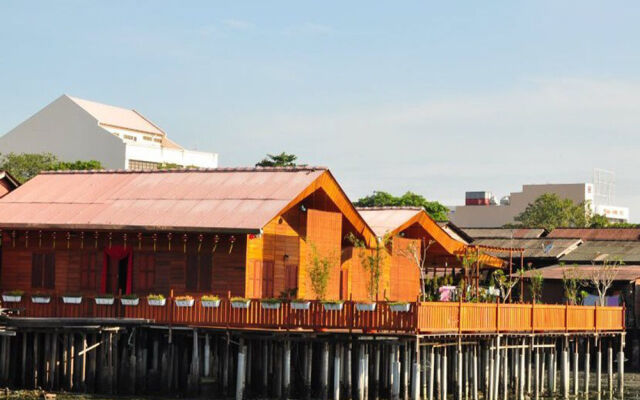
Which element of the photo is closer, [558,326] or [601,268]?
[558,326]

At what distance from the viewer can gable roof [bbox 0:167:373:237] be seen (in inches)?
1893

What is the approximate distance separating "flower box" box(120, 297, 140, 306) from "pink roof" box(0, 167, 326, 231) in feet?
10.1

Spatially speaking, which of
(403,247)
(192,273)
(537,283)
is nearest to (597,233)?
(537,283)

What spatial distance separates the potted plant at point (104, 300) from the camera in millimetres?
46344

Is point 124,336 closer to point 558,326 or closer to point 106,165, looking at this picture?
point 558,326

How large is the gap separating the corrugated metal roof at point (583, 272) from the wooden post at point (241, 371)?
36.7 metres

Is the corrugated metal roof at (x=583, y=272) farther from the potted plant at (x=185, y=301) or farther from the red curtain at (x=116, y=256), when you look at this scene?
the potted plant at (x=185, y=301)

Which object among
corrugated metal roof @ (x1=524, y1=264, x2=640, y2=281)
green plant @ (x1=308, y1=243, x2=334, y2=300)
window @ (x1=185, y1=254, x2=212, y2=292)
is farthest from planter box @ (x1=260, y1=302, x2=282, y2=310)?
corrugated metal roof @ (x1=524, y1=264, x2=640, y2=281)

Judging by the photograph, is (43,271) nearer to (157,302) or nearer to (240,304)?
(157,302)

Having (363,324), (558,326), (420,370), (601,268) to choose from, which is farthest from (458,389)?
(601,268)

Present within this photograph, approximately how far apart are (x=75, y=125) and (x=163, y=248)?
8283cm

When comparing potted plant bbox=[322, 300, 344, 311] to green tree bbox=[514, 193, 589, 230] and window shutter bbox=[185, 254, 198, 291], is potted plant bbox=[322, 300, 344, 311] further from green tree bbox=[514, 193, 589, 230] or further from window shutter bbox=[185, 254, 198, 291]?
green tree bbox=[514, 193, 589, 230]

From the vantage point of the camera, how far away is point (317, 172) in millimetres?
50531

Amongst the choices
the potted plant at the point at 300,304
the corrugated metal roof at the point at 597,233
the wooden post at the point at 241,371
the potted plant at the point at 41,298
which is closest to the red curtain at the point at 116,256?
the potted plant at the point at 41,298
